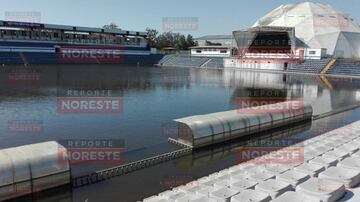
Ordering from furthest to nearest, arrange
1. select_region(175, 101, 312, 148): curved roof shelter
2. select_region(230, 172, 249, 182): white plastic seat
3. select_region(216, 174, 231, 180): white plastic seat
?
select_region(175, 101, 312, 148): curved roof shelter, select_region(216, 174, 231, 180): white plastic seat, select_region(230, 172, 249, 182): white plastic seat

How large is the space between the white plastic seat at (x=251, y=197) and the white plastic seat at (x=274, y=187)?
8.6 inches

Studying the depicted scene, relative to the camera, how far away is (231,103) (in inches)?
962

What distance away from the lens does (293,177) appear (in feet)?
27.5

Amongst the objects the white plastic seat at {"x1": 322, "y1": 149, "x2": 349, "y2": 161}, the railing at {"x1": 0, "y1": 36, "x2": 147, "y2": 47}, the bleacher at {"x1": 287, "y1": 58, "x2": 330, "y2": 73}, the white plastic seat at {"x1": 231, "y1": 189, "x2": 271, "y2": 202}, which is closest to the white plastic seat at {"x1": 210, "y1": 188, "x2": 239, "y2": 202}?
the white plastic seat at {"x1": 231, "y1": 189, "x2": 271, "y2": 202}

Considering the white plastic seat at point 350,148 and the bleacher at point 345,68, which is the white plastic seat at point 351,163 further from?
the bleacher at point 345,68

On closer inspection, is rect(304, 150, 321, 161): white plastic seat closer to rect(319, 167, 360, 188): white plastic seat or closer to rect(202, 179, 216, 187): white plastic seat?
rect(319, 167, 360, 188): white plastic seat

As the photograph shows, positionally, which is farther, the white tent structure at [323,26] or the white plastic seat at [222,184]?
the white tent structure at [323,26]

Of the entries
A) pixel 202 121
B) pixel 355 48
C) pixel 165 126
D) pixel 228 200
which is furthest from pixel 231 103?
pixel 355 48

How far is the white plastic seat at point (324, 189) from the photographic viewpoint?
6664mm

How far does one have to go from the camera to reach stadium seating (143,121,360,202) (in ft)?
22.9

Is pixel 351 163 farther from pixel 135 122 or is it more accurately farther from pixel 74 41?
pixel 74 41

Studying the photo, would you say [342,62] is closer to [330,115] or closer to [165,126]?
[330,115]

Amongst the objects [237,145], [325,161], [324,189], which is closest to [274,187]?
[324,189]

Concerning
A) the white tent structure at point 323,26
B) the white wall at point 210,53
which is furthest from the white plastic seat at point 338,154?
the white wall at point 210,53
